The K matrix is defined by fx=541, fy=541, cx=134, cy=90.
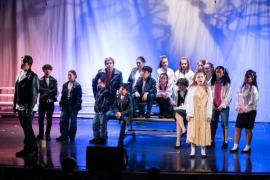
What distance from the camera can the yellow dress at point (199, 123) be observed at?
842 centimetres

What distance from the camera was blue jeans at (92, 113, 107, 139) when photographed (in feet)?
31.7

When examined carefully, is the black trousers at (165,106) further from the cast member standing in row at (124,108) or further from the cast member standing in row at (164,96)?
the cast member standing in row at (124,108)

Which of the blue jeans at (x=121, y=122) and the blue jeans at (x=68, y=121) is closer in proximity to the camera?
the blue jeans at (x=121, y=122)

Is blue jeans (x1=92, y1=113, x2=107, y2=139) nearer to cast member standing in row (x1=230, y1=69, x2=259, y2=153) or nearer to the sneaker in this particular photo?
the sneaker

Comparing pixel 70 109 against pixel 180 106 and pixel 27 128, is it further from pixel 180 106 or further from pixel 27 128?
pixel 180 106

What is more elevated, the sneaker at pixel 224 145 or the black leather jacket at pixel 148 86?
the black leather jacket at pixel 148 86

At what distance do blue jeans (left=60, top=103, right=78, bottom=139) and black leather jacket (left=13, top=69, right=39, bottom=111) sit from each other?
1.71 metres

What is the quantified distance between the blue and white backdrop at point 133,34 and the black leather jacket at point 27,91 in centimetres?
535

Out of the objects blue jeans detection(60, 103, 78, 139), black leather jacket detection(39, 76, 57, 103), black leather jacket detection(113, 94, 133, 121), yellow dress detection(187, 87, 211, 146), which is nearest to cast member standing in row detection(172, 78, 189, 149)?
black leather jacket detection(113, 94, 133, 121)

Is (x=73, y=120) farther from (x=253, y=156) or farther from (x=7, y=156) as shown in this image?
(x=253, y=156)

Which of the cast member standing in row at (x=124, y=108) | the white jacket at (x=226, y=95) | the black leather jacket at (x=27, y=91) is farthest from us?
the cast member standing in row at (x=124, y=108)

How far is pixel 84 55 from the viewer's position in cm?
1364

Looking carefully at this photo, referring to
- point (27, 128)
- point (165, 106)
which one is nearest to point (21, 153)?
point (27, 128)

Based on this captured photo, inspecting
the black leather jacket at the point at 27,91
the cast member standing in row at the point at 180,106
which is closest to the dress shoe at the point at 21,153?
the black leather jacket at the point at 27,91
